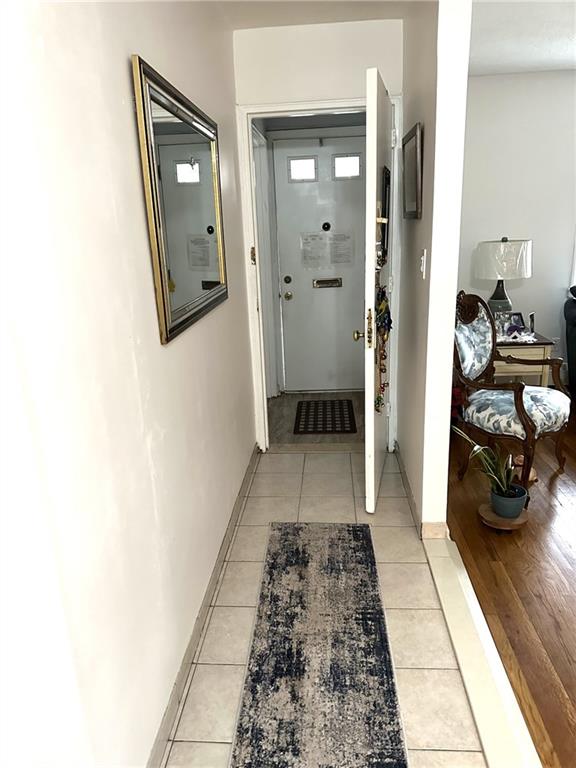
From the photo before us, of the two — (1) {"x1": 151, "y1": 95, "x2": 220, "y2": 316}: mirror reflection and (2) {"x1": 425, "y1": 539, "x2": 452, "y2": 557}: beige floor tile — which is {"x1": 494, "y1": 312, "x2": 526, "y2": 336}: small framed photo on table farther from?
(1) {"x1": 151, "y1": 95, "x2": 220, "y2": 316}: mirror reflection

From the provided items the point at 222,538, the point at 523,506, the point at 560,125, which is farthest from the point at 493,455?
the point at 560,125

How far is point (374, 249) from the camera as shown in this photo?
2340 mm

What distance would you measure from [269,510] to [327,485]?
40cm

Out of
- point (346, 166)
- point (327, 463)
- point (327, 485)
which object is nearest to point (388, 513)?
point (327, 485)

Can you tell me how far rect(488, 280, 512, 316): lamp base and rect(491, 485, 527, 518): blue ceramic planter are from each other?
1714mm

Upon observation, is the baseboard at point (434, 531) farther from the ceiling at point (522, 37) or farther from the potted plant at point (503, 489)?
the ceiling at point (522, 37)

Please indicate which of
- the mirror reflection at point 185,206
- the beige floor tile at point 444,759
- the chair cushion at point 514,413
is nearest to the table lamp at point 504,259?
the chair cushion at point 514,413

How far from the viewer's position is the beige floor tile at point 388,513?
2641 millimetres

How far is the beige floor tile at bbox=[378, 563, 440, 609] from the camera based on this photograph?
81.9 inches

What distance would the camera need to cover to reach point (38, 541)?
922 mm

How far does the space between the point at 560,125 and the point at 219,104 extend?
2.73 m

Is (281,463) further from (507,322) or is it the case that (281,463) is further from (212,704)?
(507,322)

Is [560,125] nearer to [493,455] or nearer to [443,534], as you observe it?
[493,455]

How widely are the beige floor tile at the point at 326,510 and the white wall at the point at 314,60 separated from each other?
213cm
